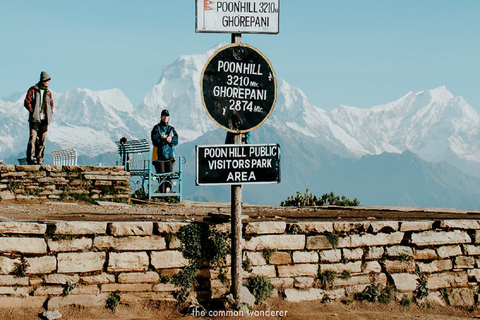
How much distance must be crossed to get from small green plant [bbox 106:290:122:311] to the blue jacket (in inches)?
286

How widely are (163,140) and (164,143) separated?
152 mm

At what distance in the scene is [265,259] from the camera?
22.1 ft

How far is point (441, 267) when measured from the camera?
7.75 meters

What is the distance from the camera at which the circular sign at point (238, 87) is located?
5.93 metres

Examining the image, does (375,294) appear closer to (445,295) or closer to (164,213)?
(445,295)

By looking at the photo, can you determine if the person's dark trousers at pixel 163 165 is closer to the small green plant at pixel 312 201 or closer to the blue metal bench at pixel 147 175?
the blue metal bench at pixel 147 175

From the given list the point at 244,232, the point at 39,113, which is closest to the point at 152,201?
the point at 39,113

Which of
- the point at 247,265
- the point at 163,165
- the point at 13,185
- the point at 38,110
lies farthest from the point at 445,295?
the point at 38,110

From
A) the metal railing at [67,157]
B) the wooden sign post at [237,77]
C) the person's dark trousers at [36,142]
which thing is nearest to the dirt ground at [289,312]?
the wooden sign post at [237,77]

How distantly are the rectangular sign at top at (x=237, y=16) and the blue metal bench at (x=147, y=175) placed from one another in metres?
7.95

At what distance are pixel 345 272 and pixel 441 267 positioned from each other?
5.61 ft

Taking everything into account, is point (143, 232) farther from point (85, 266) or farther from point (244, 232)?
point (244, 232)

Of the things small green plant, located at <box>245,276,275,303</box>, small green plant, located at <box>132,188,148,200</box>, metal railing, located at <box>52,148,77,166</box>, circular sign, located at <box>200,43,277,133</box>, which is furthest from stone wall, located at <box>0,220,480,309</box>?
metal railing, located at <box>52,148,77,166</box>

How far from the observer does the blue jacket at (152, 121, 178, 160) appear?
13.3 metres
